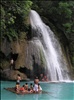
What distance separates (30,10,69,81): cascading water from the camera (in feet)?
75.4

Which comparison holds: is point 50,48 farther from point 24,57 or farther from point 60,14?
point 60,14

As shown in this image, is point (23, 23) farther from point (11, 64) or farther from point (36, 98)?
point (36, 98)

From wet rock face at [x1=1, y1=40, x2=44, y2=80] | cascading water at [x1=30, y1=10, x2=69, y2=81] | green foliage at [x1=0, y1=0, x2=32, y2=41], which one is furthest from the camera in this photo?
cascading water at [x1=30, y1=10, x2=69, y2=81]

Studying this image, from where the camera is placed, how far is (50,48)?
24391 millimetres

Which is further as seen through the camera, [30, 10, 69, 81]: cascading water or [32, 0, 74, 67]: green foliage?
[32, 0, 74, 67]: green foliage

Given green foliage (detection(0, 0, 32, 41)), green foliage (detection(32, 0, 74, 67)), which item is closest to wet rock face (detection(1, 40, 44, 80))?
green foliage (detection(0, 0, 32, 41))

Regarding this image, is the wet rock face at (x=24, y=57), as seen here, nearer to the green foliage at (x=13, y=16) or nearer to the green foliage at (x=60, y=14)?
the green foliage at (x=13, y=16)

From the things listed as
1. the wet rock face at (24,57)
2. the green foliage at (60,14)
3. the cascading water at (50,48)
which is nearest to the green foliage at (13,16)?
the wet rock face at (24,57)

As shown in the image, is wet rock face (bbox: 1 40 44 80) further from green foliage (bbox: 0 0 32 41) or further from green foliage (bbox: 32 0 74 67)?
green foliage (bbox: 32 0 74 67)

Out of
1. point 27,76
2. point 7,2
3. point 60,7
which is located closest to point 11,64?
point 27,76

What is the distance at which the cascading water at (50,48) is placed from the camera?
23.0m

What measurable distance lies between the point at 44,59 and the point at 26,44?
1.88m

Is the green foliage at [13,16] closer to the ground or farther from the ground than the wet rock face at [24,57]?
farther from the ground

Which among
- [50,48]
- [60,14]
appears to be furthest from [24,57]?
[60,14]
